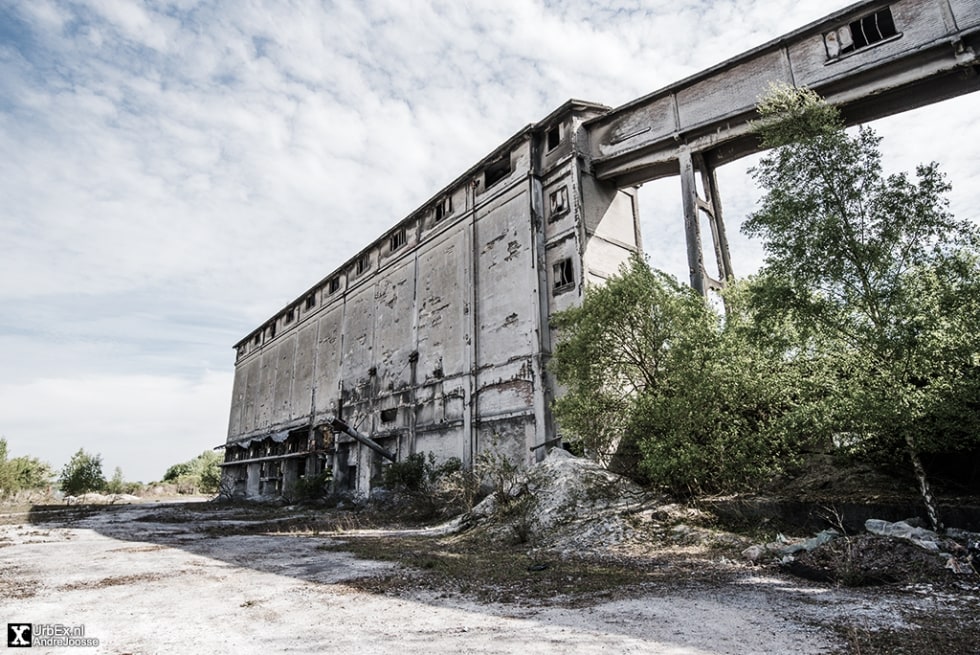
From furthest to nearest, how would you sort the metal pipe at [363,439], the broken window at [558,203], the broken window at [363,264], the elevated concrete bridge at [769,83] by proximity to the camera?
the broken window at [363,264] → the metal pipe at [363,439] → the broken window at [558,203] → the elevated concrete bridge at [769,83]

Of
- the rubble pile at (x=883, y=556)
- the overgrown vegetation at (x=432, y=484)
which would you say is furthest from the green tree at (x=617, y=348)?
the overgrown vegetation at (x=432, y=484)

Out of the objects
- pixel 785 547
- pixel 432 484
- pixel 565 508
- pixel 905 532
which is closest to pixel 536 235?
pixel 432 484

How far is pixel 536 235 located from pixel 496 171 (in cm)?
410

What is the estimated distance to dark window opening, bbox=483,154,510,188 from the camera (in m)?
18.0

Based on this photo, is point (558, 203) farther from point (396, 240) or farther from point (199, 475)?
point (199, 475)

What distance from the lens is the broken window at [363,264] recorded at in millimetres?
24812

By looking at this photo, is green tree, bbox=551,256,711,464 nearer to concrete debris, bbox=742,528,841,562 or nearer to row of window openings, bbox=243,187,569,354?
concrete debris, bbox=742,528,841,562

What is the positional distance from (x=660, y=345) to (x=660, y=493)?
111 inches

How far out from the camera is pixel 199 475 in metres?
49.9

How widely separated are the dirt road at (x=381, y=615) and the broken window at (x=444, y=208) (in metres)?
15.2

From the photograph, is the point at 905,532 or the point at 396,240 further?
the point at 396,240

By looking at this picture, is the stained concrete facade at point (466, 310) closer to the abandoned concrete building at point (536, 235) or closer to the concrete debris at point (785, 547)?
the abandoned concrete building at point (536, 235)

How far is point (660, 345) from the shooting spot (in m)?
10.3

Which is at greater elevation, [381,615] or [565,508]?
[565,508]
